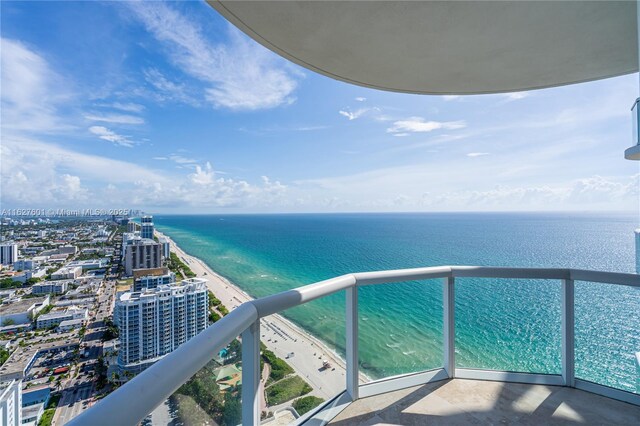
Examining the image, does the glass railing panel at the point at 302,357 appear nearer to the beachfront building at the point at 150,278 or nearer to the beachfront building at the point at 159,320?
the beachfront building at the point at 159,320

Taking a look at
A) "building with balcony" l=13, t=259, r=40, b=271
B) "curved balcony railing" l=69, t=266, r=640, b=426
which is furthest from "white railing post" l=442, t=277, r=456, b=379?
"building with balcony" l=13, t=259, r=40, b=271

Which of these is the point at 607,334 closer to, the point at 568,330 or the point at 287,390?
the point at 568,330

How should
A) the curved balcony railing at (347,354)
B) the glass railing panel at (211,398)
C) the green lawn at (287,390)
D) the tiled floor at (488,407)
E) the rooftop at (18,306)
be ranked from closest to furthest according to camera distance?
1. the curved balcony railing at (347,354)
2. the glass railing panel at (211,398)
3. the green lawn at (287,390)
4. the tiled floor at (488,407)
5. the rooftop at (18,306)

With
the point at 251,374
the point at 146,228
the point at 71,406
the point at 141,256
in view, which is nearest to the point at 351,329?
the point at 251,374

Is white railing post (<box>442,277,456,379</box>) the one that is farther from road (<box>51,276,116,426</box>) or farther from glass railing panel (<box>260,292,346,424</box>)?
road (<box>51,276,116,426</box>)

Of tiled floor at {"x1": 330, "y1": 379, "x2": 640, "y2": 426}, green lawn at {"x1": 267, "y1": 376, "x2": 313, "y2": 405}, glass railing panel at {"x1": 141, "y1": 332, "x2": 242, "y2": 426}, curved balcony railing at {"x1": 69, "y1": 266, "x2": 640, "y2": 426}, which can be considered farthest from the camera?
tiled floor at {"x1": 330, "y1": 379, "x2": 640, "y2": 426}

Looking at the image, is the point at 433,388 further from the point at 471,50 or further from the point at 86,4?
the point at 86,4

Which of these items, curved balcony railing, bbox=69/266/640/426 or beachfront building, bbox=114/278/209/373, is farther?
beachfront building, bbox=114/278/209/373

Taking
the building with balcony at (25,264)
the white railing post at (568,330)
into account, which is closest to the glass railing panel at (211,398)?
the white railing post at (568,330)
